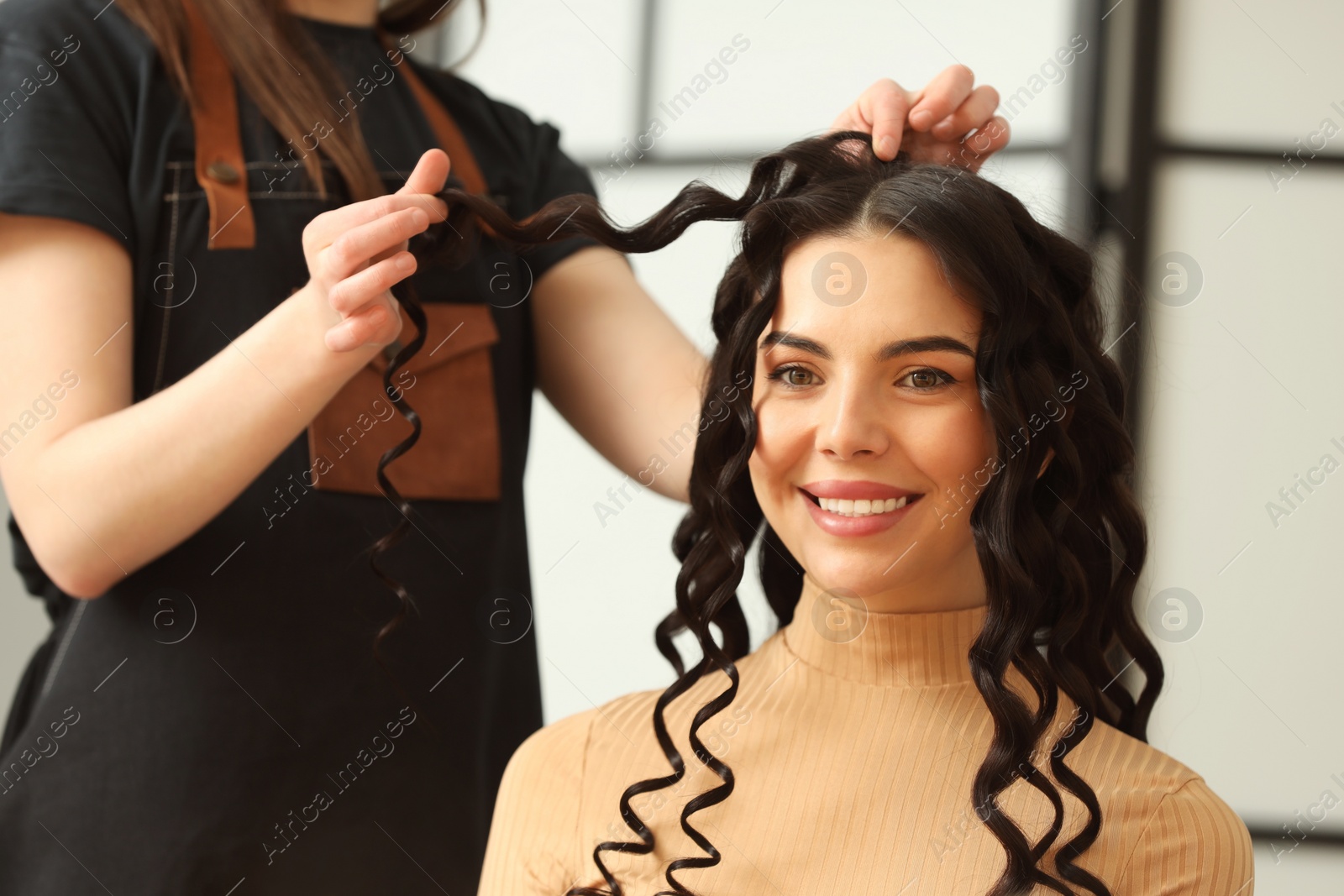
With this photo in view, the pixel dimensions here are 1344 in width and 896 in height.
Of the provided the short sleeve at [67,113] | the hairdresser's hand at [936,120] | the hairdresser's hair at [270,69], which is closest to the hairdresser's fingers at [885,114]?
the hairdresser's hand at [936,120]

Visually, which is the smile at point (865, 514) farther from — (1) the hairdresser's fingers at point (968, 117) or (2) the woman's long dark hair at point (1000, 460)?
(1) the hairdresser's fingers at point (968, 117)

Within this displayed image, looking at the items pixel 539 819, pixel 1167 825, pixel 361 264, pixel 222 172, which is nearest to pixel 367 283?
pixel 361 264

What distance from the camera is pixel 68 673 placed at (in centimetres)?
135

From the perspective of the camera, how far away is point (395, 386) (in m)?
1.36

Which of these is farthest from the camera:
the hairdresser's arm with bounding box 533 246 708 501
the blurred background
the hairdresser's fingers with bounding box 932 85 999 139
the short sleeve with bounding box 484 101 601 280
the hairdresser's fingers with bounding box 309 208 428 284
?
the blurred background

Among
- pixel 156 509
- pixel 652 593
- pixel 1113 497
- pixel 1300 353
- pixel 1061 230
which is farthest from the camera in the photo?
pixel 652 593

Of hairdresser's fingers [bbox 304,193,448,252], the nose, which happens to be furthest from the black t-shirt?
the nose

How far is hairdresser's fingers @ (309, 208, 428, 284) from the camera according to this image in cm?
112

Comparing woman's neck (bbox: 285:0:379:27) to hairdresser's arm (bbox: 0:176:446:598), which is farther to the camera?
woman's neck (bbox: 285:0:379:27)

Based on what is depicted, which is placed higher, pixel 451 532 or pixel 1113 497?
pixel 1113 497

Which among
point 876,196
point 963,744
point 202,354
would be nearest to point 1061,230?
point 876,196

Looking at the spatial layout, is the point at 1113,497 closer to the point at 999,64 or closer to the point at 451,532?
the point at 451,532

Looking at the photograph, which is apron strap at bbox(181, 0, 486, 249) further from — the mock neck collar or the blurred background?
the blurred background

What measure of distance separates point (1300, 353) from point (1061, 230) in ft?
3.94
